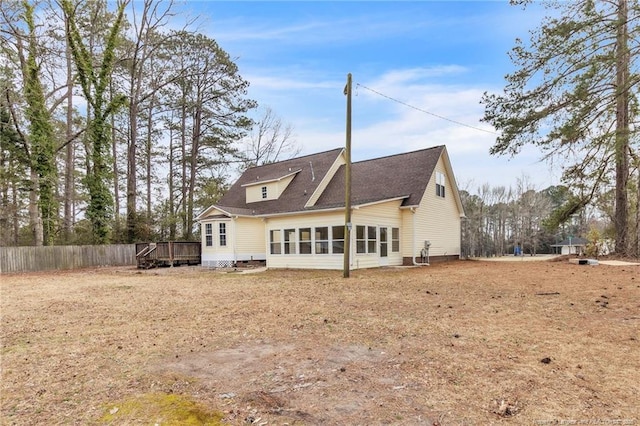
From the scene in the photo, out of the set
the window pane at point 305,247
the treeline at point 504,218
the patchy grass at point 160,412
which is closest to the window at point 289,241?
the window pane at point 305,247

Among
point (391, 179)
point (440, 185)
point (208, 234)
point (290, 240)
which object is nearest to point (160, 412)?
point (290, 240)

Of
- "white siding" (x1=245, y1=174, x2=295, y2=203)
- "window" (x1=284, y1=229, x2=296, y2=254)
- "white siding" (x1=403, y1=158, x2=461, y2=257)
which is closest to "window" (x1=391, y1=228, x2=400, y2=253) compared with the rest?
"white siding" (x1=403, y1=158, x2=461, y2=257)

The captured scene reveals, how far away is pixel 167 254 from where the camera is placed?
19750mm

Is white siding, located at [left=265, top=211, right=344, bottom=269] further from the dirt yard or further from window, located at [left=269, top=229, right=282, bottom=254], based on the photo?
the dirt yard

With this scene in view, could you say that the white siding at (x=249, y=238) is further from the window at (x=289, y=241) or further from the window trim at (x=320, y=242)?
the window trim at (x=320, y=242)

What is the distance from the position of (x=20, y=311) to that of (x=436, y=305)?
327 inches

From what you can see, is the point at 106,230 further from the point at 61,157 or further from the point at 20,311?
the point at 20,311

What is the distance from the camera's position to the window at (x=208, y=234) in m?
19.4

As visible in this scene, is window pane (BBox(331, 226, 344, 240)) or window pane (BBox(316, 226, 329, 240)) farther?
window pane (BBox(316, 226, 329, 240))

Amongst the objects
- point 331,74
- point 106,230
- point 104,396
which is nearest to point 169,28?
point 106,230

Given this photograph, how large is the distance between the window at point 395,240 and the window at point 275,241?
5468mm

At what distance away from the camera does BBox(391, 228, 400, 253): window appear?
17.3m

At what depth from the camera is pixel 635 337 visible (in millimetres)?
4527

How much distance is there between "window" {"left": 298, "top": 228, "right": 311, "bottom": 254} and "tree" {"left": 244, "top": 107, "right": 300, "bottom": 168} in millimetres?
15861
